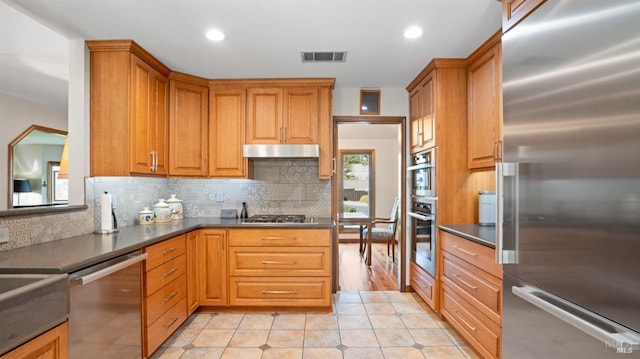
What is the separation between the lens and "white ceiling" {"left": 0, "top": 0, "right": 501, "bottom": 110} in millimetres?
1936

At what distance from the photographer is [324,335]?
2.54m

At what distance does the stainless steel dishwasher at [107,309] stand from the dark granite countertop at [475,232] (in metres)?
2.23

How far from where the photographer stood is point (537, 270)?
4.13 ft

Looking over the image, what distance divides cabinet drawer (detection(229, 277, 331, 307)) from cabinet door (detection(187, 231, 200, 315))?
1.07 feet

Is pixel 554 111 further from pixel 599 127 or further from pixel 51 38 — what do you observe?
pixel 51 38

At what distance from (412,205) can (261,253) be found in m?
1.76

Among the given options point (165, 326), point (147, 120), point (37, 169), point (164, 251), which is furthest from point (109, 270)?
point (147, 120)

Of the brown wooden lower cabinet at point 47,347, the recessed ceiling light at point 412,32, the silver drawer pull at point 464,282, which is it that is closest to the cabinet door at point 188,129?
the brown wooden lower cabinet at point 47,347

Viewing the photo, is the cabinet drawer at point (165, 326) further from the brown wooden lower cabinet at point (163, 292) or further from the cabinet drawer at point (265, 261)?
the cabinet drawer at point (265, 261)

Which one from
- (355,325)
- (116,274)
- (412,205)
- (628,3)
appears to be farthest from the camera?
(412,205)

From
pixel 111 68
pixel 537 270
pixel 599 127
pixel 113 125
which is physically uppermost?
pixel 111 68

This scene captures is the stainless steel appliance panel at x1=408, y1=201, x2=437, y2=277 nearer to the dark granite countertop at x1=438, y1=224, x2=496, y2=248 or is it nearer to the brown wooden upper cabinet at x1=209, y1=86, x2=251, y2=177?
the dark granite countertop at x1=438, y1=224, x2=496, y2=248

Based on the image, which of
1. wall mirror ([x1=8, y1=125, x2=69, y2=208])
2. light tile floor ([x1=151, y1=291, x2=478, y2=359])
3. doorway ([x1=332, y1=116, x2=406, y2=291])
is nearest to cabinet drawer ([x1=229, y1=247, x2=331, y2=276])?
light tile floor ([x1=151, y1=291, x2=478, y2=359])

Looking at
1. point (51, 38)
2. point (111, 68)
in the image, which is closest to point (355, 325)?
point (111, 68)
